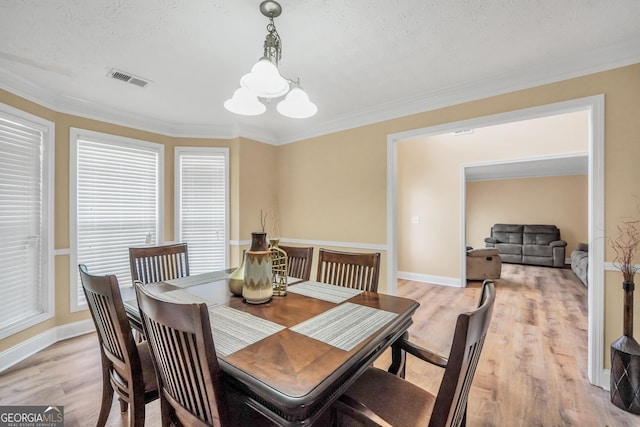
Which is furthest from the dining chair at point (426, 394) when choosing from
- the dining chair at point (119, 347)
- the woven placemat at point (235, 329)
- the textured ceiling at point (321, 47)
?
the textured ceiling at point (321, 47)

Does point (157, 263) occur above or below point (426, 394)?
above

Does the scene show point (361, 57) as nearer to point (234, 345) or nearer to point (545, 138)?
point (234, 345)

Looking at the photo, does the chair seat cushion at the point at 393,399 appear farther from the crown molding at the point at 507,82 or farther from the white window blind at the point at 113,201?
the white window blind at the point at 113,201

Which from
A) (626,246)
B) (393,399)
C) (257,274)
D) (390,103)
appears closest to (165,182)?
(257,274)

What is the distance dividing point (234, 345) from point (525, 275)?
659 cm

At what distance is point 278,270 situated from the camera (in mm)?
1697

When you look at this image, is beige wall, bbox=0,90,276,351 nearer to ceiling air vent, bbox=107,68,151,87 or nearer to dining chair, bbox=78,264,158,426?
ceiling air vent, bbox=107,68,151,87

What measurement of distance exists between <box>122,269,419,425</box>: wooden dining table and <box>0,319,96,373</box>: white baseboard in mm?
1550

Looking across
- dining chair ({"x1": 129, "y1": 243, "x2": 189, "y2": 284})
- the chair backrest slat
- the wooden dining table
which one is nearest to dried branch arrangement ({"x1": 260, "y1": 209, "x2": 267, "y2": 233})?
dining chair ({"x1": 129, "y1": 243, "x2": 189, "y2": 284})

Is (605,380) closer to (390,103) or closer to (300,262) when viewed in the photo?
(300,262)

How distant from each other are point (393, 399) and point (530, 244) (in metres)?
7.50

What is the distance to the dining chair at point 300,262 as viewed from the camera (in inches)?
89.3

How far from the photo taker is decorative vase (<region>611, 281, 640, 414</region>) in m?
1.74
